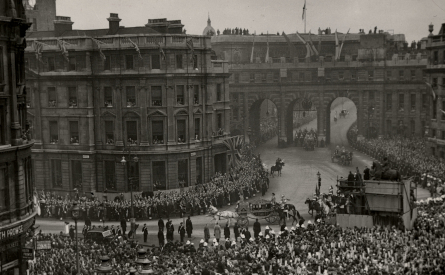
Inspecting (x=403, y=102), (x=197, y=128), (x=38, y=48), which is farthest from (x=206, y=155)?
(x=403, y=102)

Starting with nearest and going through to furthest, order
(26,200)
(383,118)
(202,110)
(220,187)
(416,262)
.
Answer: (416,262) < (26,200) < (220,187) < (202,110) < (383,118)

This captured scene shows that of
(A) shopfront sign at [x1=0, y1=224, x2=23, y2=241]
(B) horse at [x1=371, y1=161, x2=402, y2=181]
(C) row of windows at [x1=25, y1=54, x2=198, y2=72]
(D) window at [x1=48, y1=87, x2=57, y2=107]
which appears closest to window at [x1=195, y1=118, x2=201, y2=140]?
(C) row of windows at [x1=25, y1=54, x2=198, y2=72]

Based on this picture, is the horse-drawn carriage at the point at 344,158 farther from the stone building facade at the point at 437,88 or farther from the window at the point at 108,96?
the window at the point at 108,96

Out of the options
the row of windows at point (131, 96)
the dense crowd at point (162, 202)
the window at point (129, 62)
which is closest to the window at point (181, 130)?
the row of windows at point (131, 96)

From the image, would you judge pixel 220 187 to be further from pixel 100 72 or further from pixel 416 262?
pixel 416 262

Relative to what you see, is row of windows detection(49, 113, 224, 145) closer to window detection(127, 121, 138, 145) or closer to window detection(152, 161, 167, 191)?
window detection(127, 121, 138, 145)

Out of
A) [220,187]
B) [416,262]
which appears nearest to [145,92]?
[220,187]

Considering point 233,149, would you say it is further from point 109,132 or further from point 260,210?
point 260,210
